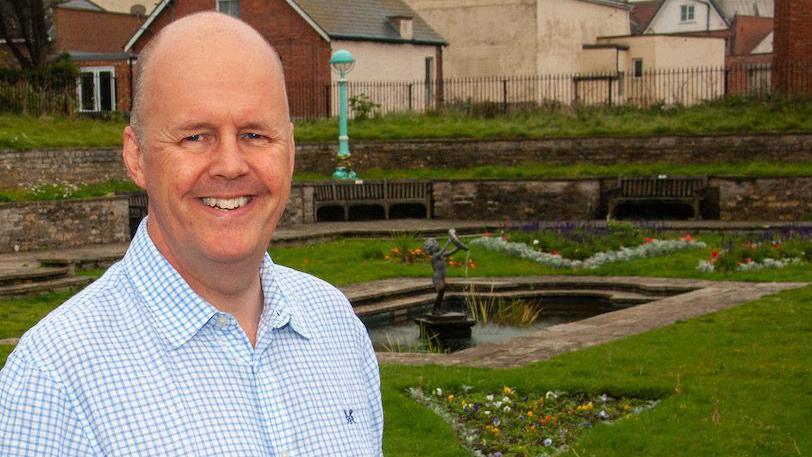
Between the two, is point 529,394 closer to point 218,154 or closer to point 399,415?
point 399,415

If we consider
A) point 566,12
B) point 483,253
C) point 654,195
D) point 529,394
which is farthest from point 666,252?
point 566,12

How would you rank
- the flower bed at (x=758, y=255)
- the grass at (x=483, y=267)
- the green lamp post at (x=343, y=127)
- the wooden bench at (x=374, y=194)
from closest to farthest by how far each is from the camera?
the grass at (x=483, y=267) → the flower bed at (x=758, y=255) → the wooden bench at (x=374, y=194) → the green lamp post at (x=343, y=127)

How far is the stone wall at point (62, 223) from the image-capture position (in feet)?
65.6

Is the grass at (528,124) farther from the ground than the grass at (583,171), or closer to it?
farther from the ground

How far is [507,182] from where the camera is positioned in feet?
84.0

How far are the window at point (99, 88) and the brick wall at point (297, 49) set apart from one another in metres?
2.80

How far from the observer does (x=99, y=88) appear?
39.0 meters

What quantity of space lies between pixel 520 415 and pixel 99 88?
32668mm

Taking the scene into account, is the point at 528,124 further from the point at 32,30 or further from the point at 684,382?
the point at 684,382

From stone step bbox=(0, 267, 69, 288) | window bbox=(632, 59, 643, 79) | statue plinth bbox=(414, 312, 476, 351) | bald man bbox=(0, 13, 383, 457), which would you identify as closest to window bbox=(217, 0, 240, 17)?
window bbox=(632, 59, 643, 79)

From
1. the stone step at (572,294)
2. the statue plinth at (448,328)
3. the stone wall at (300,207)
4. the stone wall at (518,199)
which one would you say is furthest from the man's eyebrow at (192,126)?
the stone wall at (518,199)

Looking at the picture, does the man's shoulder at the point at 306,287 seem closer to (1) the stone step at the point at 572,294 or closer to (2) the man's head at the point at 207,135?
(2) the man's head at the point at 207,135

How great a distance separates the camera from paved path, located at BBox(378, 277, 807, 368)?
36.0 ft

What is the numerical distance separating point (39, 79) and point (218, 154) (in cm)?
2988
